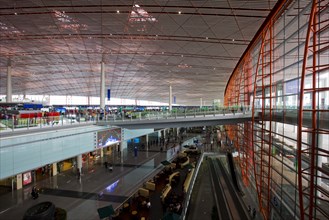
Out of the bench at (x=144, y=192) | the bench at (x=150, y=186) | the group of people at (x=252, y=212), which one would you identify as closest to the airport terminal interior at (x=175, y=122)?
the bench at (x=150, y=186)

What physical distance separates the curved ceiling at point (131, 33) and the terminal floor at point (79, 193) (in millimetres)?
16662

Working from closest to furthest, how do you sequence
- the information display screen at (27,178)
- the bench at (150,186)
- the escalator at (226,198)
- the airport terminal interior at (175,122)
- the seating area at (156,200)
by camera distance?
1. the airport terminal interior at (175,122)
2. the seating area at (156,200)
3. the escalator at (226,198)
4. the bench at (150,186)
5. the information display screen at (27,178)

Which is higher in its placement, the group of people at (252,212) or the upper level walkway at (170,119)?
the upper level walkway at (170,119)

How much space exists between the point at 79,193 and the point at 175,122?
12001mm

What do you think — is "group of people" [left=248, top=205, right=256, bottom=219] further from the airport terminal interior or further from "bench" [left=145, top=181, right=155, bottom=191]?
"bench" [left=145, top=181, right=155, bottom=191]

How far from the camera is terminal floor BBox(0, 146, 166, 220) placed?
48.8 feet

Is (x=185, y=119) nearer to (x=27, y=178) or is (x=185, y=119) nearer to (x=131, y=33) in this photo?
(x=131, y=33)

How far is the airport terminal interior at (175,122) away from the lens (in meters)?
11.2

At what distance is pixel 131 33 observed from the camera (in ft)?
74.9

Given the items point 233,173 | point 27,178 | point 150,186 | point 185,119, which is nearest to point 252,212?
point 233,173

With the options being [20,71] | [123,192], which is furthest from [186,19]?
[20,71]

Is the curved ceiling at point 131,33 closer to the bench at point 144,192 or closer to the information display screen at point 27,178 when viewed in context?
the information display screen at point 27,178

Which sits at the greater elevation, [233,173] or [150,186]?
[150,186]

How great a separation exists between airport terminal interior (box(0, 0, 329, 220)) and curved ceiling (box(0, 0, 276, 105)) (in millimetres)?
160
